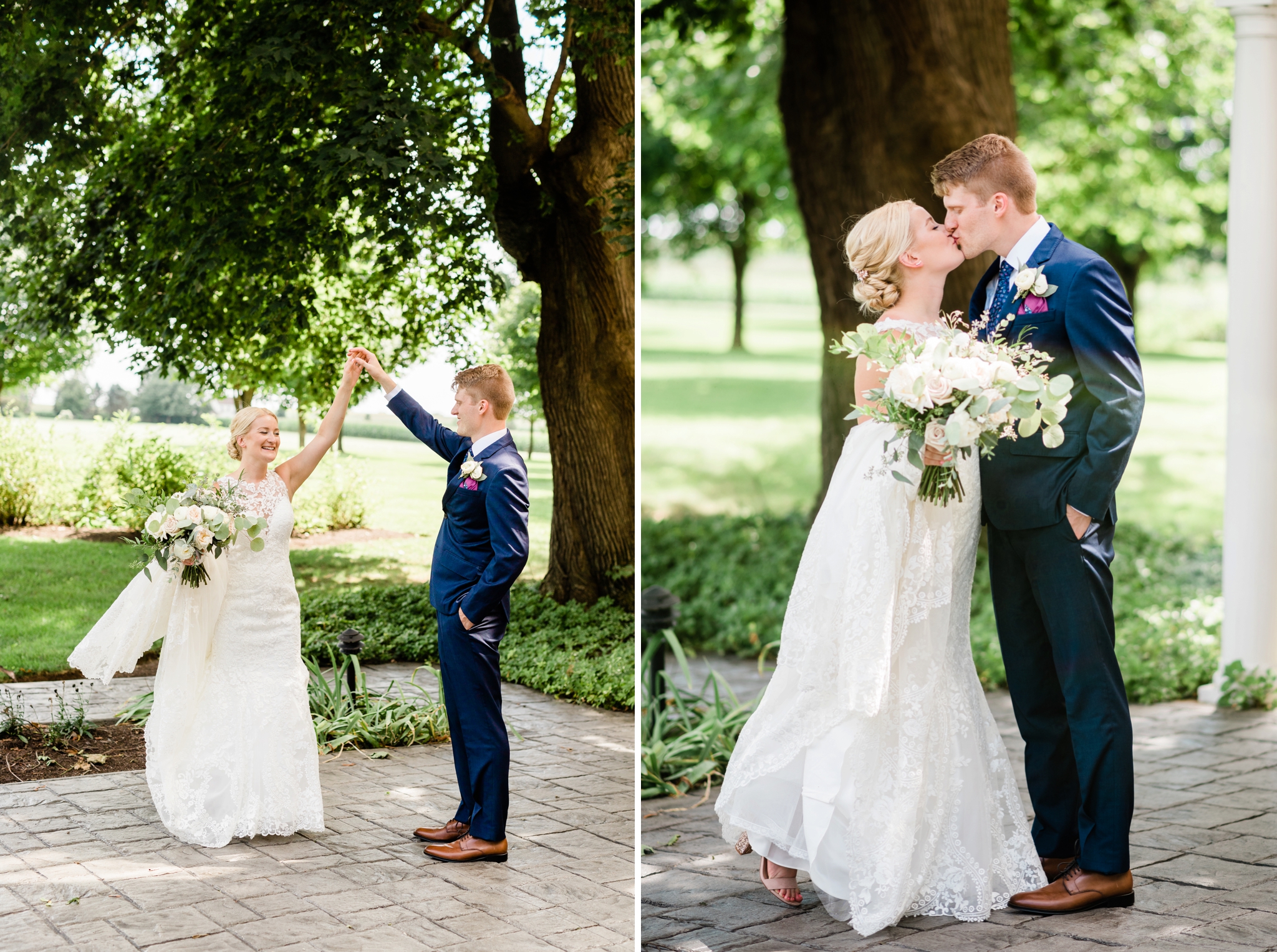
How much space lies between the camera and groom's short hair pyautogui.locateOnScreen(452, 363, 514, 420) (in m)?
4.31

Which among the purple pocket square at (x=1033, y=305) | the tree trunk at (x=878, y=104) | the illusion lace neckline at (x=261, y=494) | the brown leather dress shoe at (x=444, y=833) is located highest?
the tree trunk at (x=878, y=104)

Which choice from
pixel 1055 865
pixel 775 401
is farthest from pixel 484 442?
pixel 775 401

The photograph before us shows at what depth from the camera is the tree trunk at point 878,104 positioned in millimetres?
8164

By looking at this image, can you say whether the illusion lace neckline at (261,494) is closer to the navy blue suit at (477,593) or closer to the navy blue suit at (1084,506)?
the navy blue suit at (477,593)

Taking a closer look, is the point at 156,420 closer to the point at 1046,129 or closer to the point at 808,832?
the point at 808,832

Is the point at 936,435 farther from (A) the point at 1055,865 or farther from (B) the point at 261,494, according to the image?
(B) the point at 261,494

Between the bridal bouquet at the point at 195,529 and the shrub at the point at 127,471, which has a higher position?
the shrub at the point at 127,471

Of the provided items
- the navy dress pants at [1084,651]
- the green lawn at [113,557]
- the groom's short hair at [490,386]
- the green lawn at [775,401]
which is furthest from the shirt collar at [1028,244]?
the green lawn at [775,401]

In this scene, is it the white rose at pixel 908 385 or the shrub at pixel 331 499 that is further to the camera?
the shrub at pixel 331 499

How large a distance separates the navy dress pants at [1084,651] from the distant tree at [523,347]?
2.13 metres

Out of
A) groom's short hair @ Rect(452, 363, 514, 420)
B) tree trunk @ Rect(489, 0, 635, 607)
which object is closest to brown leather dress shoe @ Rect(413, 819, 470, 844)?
tree trunk @ Rect(489, 0, 635, 607)

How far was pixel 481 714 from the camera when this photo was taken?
434 centimetres

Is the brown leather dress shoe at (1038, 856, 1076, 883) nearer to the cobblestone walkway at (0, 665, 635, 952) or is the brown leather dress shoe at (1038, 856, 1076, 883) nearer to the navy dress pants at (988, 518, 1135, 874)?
the navy dress pants at (988, 518, 1135, 874)

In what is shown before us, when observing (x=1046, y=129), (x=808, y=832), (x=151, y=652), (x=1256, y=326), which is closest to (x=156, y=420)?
(x=151, y=652)
